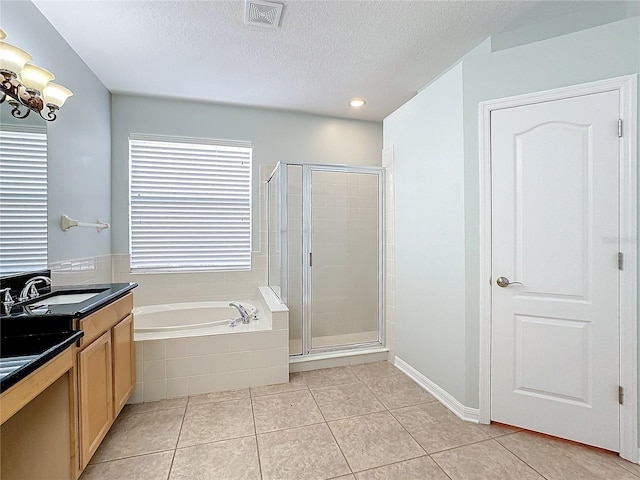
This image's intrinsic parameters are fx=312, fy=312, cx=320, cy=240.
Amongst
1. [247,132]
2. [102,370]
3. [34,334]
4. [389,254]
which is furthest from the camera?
[247,132]

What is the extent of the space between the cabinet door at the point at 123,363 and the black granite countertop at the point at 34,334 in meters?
0.32

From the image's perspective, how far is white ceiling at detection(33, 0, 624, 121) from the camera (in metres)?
1.97

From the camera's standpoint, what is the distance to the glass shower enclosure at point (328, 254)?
9.79 feet

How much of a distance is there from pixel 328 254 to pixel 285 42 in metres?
1.84

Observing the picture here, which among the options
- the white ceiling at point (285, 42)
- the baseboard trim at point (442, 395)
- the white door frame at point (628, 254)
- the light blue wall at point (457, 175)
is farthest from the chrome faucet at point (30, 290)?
the white door frame at point (628, 254)

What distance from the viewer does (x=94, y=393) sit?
160 centimetres

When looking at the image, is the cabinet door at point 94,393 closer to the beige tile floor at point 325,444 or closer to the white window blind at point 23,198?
the beige tile floor at point 325,444

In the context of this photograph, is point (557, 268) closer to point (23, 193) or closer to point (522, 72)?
point (522, 72)

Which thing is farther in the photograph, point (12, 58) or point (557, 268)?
point (557, 268)

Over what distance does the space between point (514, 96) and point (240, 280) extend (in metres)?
2.99

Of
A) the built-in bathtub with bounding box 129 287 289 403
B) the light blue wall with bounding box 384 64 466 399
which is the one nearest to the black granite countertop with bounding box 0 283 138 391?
the built-in bathtub with bounding box 129 287 289 403

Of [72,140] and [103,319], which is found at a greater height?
[72,140]

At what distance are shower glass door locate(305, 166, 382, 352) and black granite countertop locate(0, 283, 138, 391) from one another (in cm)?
180

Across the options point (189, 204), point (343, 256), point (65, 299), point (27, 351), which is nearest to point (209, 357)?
point (65, 299)
